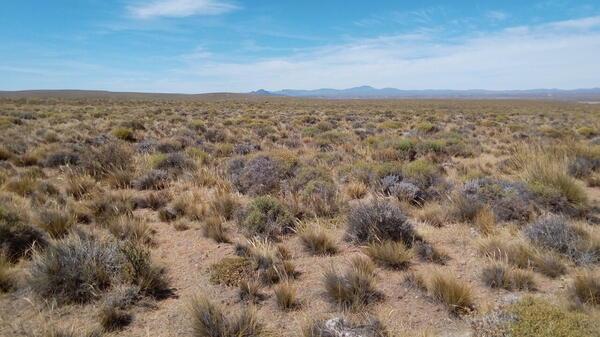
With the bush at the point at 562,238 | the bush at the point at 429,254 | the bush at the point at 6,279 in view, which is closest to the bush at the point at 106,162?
the bush at the point at 6,279

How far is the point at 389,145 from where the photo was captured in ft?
36.2

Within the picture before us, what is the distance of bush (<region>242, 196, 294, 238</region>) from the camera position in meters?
4.98

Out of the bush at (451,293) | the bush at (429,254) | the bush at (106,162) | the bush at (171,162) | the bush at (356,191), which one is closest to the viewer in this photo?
the bush at (451,293)

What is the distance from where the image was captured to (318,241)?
457 centimetres

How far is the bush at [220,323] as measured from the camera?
2859 millimetres

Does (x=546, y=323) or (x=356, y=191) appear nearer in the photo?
(x=546, y=323)

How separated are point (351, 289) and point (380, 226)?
1.44 meters

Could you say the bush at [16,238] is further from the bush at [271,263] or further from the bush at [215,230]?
the bush at [271,263]

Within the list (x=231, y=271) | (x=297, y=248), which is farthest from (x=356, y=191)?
(x=231, y=271)

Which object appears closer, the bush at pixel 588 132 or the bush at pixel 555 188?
the bush at pixel 555 188

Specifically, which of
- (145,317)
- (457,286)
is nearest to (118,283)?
(145,317)

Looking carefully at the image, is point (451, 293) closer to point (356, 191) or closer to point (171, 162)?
point (356, 191)

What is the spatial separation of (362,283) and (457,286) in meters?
0.94

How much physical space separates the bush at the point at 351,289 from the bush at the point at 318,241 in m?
0.86
